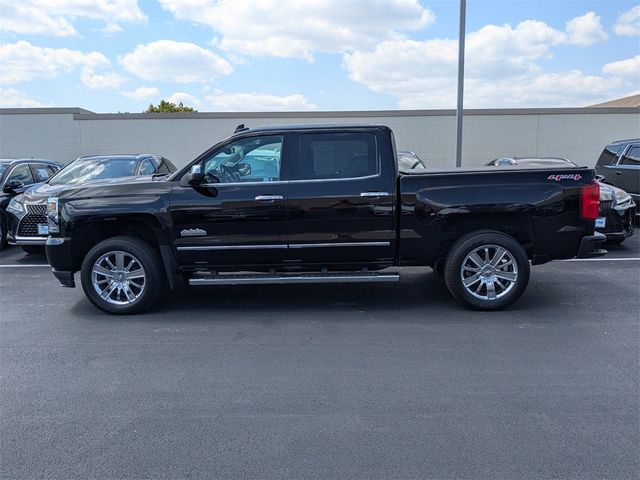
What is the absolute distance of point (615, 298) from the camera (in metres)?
6.44

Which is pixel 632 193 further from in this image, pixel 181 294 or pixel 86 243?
pixel 86 243

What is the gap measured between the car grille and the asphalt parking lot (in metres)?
2.51

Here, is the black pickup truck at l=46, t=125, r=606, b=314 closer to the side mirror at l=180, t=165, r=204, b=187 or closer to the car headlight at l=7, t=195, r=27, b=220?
the side mirror at l=180, t=165, r=204, b=187

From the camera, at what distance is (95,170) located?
32.8 ft

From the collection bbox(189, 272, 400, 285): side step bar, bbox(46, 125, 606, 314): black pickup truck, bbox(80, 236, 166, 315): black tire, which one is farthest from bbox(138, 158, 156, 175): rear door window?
bbox(189, 272, 400, 285): side step bar

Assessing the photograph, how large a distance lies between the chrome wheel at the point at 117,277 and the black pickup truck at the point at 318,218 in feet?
0.04

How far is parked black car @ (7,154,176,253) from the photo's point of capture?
8.65 metres

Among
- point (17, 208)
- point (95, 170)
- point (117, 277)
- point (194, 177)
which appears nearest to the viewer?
point (194, 177)

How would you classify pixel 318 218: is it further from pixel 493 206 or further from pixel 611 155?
pixel 611 155

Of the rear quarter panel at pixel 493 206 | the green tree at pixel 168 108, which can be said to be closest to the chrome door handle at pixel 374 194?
the rear quarter panel at pixel 493 206

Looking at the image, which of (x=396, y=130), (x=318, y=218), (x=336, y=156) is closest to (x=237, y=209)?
(x=318, y=218)

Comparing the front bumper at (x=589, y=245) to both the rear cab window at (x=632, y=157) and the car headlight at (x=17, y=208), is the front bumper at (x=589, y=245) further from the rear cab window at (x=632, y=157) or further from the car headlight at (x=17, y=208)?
the car headlight at (x=17, y=208)

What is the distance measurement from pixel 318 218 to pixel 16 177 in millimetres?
7722

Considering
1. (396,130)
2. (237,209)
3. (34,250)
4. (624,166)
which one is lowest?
(34,250)
